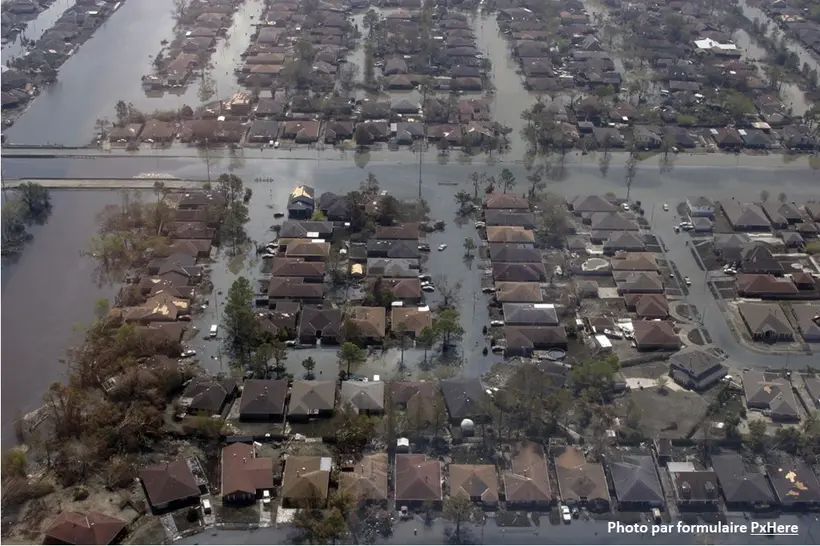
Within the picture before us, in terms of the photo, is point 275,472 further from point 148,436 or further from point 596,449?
point 596,449

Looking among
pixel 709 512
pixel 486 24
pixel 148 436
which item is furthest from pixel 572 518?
pixel 486 24

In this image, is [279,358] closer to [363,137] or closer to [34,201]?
[34,201]

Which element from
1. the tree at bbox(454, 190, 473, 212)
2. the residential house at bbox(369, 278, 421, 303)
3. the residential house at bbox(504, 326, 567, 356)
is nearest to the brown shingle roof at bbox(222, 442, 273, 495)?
the residential house at bbox(369, 278, 421, 303)

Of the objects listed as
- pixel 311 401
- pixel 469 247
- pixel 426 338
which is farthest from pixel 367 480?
pixel 469 247

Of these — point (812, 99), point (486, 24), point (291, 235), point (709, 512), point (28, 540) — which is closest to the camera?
point (28, 540)

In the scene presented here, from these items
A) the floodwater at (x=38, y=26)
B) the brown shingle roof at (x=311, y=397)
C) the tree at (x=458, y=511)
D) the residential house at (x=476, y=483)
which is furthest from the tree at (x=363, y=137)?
the floodwater at (x=38, y=26)

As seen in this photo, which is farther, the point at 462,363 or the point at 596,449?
the point at 462,363
